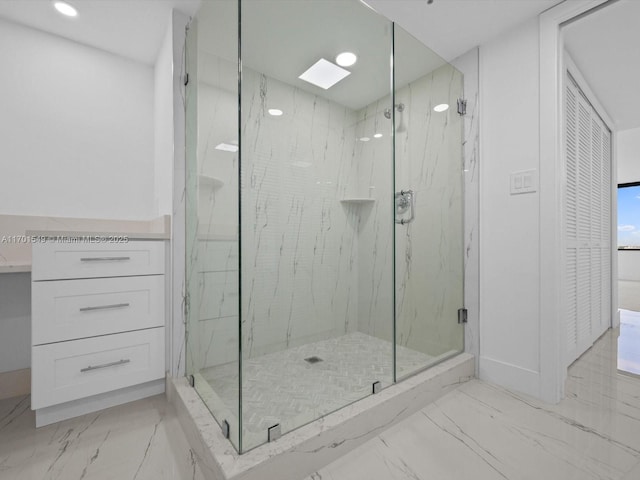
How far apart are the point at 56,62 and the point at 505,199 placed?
2.93m

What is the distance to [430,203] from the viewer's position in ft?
6.48

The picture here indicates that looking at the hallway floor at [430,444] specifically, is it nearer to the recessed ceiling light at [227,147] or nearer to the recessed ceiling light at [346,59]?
the recessed ceiling light at [227,147]

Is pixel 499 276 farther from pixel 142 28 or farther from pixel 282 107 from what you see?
pixel 142 28

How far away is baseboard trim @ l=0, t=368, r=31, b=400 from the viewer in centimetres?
162

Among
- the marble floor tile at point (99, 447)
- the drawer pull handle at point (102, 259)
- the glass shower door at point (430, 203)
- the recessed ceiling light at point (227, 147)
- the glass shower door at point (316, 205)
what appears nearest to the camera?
the marble floor tile at point (99, 447)

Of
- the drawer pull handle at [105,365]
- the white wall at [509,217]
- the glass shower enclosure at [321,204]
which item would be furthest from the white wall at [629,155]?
the drawer pull handle at [105,365]

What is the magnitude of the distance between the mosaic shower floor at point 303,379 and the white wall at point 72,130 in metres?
1.43

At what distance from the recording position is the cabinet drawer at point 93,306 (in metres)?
1.32

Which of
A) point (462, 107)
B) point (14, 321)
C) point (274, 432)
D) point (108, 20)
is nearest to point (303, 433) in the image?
point (274, 432)

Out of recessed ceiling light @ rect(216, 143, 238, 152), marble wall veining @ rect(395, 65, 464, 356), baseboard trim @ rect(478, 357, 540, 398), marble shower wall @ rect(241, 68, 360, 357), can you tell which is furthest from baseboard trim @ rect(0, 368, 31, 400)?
baseboard trim @ rect(478, 357, 540, 398)

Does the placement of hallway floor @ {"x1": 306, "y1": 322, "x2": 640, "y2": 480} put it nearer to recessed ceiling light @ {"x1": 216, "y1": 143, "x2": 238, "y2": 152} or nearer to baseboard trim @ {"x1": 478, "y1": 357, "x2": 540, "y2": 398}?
baseboard trim @ {"x1": 478, "y1": 357, "x2": 540, "y2": 398}

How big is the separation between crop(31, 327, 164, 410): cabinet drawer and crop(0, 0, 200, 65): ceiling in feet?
5.80

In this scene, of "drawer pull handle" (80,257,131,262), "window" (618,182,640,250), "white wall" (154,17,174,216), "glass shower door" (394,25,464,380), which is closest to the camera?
"drawer pull handle" (80,257,131,262)

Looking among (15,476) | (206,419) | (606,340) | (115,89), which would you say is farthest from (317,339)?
(606,340)
